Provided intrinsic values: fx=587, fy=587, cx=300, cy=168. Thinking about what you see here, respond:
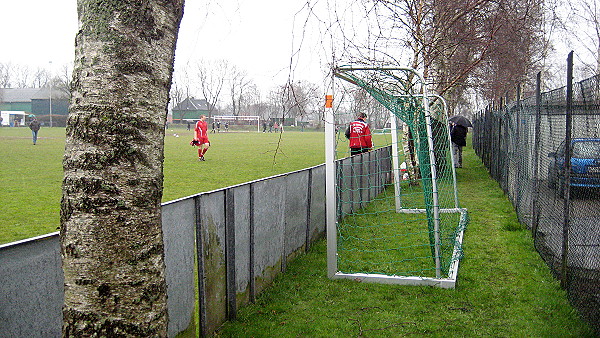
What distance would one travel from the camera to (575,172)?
5.23 metres

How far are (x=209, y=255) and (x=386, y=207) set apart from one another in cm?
765

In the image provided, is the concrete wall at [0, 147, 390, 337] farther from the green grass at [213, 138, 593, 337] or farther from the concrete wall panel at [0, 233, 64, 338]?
the green grass at [213, 138, 593, 337]

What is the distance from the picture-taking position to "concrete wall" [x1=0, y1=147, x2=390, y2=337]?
2625 millimetres

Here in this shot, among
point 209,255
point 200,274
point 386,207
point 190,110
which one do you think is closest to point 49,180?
point 386,207

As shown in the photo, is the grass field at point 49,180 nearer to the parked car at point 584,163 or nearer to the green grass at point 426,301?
the green grass at point 426,301

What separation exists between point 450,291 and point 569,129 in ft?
6.44

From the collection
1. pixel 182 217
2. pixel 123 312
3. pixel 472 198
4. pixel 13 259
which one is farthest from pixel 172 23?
pixel 472 198

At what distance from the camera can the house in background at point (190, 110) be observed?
106 m

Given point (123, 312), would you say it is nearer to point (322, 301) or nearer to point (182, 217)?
point (182, 217)

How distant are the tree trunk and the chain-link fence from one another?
11.7ft

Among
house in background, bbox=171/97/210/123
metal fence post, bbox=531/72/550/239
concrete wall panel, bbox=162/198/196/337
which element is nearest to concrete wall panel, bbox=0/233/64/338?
concrete wall panel, bbox=162/198/196/337

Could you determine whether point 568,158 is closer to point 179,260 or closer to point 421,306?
point 421,306

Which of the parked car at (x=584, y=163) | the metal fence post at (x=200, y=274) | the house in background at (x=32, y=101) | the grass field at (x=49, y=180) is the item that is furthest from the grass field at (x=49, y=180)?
the house in background at (x=32, y=101)

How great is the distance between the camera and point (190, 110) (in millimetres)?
109438
